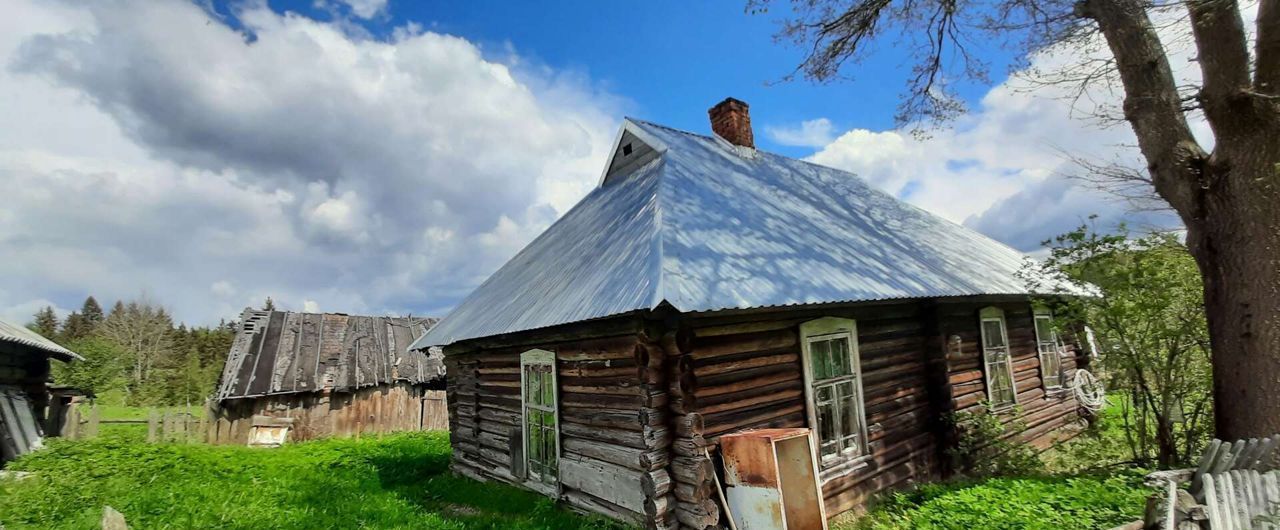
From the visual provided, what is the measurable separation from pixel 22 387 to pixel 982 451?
21246 mm

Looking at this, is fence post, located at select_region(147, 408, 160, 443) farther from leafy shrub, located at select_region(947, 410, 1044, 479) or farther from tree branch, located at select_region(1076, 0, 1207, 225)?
tree branch, located at select_region(1076, 0, 1207, 225)

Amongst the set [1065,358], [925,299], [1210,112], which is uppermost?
[1210,112]

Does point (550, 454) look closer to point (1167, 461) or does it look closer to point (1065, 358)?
point (1167, 461)

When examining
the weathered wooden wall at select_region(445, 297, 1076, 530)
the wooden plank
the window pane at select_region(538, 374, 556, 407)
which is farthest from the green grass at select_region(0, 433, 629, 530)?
the window pane at select_region(538, 374, 556, 407)

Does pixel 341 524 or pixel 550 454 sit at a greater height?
pixel 550 454

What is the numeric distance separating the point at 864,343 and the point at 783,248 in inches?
69.6

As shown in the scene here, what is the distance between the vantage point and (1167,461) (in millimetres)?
7375

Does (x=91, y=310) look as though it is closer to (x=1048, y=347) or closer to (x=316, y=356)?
(x=316, y=356)

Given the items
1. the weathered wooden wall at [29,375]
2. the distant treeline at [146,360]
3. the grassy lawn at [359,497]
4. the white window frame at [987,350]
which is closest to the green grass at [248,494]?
the grassy lawn at [359,497]

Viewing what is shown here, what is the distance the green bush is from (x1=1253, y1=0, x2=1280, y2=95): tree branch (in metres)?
4.78

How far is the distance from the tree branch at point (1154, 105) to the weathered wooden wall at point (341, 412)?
19123mm

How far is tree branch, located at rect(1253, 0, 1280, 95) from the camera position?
6.30 metres

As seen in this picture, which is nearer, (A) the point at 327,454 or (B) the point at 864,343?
(B) the point at 864,343

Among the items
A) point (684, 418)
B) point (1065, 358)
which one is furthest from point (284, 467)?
point (1065, 358)
